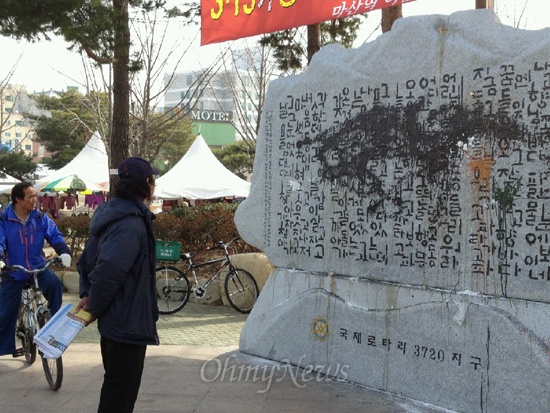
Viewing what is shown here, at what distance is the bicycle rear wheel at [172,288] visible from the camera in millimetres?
9352

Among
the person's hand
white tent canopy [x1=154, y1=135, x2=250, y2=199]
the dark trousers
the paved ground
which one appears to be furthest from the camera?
white tent canopy [x1=154, y1=135, x2=250, y2=199]

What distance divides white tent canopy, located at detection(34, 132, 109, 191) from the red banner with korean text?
1503 centimetres

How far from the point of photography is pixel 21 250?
571 centimetres

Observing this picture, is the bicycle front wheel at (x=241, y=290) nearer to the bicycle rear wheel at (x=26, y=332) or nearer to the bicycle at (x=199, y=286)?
the bicycle at (x=199, y=286)

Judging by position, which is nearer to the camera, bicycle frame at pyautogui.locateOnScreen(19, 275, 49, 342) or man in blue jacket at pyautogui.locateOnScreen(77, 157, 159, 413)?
man in blue jacket at pyautogui.locateOnScreen(77, 157, 159, 413)

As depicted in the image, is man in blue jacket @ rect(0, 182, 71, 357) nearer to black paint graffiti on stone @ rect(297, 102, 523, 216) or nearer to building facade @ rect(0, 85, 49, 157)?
black paint graffiti on stone @ rect(297, 102, 523, 216)

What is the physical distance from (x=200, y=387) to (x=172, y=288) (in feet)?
13.8

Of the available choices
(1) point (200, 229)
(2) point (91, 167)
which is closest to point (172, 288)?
(1) point (200, 229)

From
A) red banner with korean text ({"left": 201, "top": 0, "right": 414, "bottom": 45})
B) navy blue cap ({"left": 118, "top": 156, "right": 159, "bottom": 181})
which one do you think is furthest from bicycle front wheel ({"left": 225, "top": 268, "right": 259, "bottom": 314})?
navy blue cap ({"left": 118, "top": 156, "right": 159, "bottom": 181})

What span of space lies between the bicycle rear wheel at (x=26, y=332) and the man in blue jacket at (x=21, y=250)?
0.09 m

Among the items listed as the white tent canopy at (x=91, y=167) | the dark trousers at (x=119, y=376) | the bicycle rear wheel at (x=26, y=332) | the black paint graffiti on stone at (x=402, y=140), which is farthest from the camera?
the white tent canopy at (x=91, y=167)

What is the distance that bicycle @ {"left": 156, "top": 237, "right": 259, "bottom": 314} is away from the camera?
908 cm

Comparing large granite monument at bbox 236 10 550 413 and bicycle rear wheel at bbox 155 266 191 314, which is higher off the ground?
large granite monument at bbox 236 10 550 413

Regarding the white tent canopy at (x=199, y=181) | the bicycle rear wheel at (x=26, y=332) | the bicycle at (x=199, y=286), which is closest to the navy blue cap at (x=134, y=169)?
the bicycle rear wheel at (x=26, y=332)
